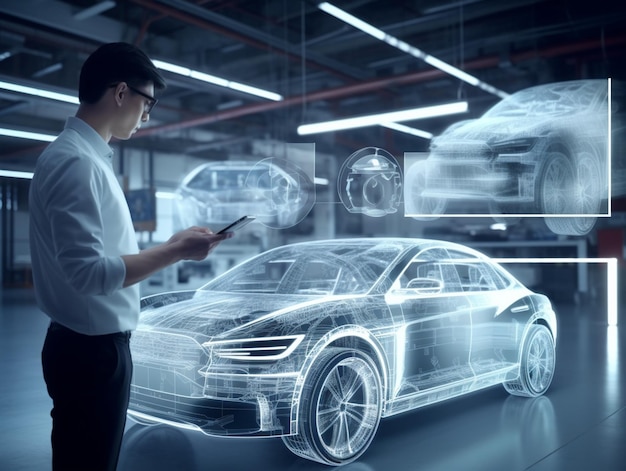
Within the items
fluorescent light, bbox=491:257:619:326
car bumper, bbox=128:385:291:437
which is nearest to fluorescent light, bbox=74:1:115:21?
fluorescent light, bbox=491:257:619:326

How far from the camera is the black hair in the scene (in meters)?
1.50

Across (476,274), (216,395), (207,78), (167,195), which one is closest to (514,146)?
(476,274)

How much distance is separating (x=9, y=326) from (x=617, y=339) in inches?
277

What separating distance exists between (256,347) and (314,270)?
82 cm

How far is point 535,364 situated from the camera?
13.0ft

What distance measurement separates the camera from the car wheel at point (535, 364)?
12.7 feet

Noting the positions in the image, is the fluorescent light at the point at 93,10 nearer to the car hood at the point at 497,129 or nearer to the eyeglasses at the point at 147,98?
the car hood at the point at 497,129

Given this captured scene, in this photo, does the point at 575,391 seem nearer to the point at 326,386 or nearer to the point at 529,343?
the point at 529,343

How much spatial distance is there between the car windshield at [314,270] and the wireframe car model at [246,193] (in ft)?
2.48

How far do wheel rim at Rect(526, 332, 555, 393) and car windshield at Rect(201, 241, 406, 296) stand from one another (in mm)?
1184

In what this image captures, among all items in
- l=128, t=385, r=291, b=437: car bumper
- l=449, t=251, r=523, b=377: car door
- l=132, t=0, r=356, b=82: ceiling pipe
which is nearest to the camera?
l=128, t=385, r=291, b=437: car bumper

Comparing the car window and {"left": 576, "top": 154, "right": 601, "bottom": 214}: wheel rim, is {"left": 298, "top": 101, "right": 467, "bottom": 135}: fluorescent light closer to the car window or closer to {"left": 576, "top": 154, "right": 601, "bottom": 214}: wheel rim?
{"left": 576, "top": 154, "right": 601, "bottom": 214}: wheel rim

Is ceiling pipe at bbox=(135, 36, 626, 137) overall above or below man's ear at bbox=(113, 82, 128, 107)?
above

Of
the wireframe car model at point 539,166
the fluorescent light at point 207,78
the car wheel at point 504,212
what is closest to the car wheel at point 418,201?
the wireframe car model at point 539,166
